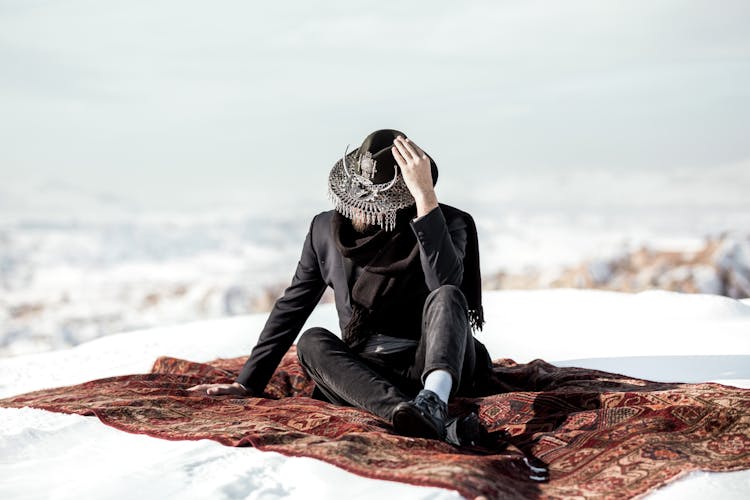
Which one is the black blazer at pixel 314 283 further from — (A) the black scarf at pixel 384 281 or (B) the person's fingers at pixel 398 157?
(B) the person's fingers at pixel 398 157

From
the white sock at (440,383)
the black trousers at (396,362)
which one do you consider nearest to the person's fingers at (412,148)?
the black trousers at (396,362)

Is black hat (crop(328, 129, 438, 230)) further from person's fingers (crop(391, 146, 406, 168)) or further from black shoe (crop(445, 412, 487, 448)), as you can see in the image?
black shoe (crop(445, 412, 487, 448))

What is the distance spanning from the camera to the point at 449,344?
2.74 m

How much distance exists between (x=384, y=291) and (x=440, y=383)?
1.93 feet

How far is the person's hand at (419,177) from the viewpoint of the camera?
297cm

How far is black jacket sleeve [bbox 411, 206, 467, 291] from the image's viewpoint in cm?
294

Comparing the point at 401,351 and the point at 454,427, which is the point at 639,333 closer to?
the point at 401,351

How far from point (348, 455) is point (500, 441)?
0.66 meters

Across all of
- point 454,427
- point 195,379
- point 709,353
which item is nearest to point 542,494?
point 454,427

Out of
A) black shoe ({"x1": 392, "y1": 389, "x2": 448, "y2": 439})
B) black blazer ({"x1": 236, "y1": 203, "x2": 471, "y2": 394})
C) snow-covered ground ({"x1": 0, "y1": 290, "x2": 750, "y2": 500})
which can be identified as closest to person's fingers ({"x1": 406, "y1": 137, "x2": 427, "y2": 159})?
black blazer ({"x1": 236, "y1": 203, "x2": 471, "y2": 394})

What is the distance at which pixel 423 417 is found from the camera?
8.29ft

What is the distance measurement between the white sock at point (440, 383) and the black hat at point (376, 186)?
2.25ft

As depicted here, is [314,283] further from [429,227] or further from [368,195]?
[429,227]

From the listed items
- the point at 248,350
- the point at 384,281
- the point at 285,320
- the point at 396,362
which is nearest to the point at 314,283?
the point at 285,320
